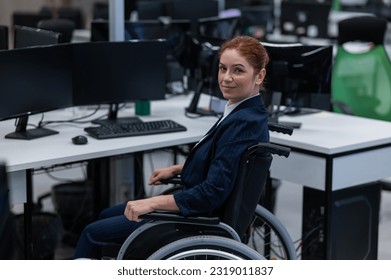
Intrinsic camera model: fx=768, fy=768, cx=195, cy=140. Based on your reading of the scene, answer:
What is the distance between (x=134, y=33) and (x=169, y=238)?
6.40 ft

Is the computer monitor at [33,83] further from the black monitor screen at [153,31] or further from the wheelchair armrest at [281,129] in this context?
the wheelchair armrest at [281,129]

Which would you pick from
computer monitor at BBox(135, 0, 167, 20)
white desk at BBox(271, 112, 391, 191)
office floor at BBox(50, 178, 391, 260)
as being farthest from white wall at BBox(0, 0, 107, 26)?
white desk at BBox(271, 112, 391, 191)

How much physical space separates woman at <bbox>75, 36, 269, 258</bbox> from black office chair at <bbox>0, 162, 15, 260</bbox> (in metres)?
1.03

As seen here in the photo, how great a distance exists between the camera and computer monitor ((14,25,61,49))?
12.3 ft

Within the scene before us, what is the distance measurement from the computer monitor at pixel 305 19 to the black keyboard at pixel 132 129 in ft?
14.2

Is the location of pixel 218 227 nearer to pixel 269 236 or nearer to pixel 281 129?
pixel 281 129

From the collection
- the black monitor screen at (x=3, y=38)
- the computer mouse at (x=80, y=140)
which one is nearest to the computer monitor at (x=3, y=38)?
the black monitor screen at (x=3, y=38)

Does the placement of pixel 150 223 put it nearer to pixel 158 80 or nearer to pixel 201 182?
pixel 201 182

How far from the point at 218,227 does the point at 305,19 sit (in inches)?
214

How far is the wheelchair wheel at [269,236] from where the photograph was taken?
9.73ft

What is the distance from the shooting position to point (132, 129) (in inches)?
141

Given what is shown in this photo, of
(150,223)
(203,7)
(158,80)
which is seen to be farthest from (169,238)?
(203,7)

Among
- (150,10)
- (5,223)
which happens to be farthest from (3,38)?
(5,223)

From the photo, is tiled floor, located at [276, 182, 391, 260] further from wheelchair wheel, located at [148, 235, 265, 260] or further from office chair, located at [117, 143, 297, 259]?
wheelchair wheel, located at [148, 235, 265, 260]
